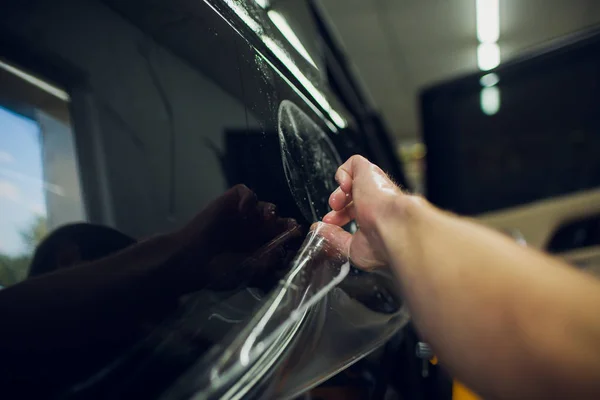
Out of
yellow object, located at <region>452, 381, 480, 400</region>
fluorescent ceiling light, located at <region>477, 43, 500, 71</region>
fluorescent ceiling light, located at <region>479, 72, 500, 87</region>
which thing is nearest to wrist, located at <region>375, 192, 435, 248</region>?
yellow object, located at <region>452, 381, 480, 400</region>

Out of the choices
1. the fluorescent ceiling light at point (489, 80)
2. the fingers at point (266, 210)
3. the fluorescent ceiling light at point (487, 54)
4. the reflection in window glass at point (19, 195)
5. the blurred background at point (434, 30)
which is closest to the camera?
the reflection in window glass at point (19, 195)

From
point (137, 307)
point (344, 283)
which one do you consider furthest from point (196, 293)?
point (344, 283)

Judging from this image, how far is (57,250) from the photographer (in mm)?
303

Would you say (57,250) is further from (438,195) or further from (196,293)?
(438,195)

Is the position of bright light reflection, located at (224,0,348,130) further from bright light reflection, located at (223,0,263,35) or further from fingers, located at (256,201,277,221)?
fingers, located at (256,201,277,221)

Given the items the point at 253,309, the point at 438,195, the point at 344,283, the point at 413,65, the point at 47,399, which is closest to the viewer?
the point at 47,399

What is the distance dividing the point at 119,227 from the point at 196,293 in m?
0.08

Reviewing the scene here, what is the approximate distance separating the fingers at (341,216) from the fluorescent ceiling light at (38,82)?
34 centimetres

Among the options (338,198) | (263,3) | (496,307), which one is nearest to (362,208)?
(338,198)

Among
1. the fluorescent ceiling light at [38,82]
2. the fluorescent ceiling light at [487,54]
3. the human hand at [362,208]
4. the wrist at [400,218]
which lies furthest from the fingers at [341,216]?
the fluorescent ceiling light at [487,54]

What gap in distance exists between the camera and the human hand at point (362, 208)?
489mm

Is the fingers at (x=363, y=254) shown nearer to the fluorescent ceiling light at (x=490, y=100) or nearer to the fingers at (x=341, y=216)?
the fingers at (x=341, y=216)

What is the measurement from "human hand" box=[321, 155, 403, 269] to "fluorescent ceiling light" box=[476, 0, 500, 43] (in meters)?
3.25

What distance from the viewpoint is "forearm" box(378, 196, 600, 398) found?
310mm
